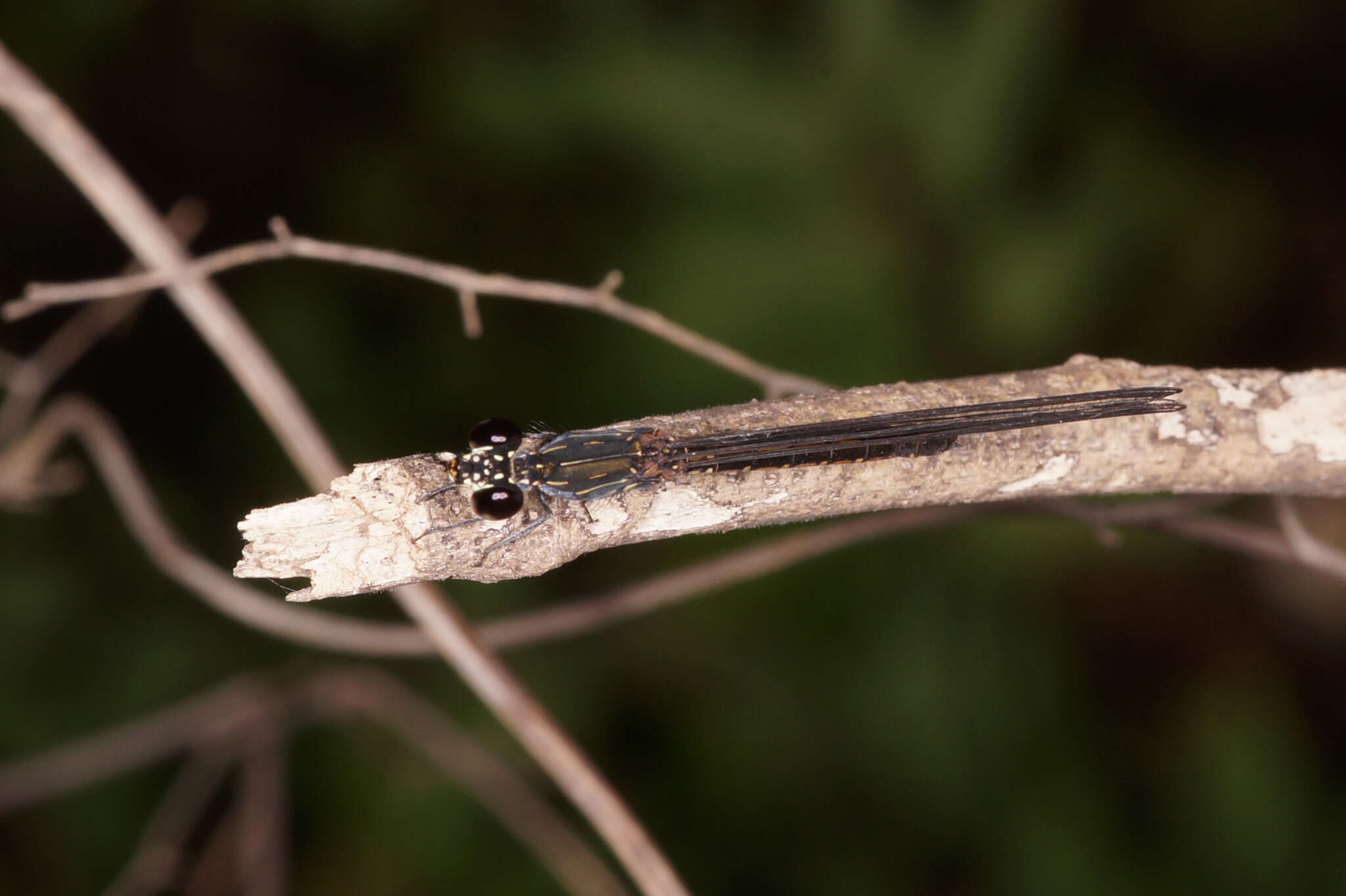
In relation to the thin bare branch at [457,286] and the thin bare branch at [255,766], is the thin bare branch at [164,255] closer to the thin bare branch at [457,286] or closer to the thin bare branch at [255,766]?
the thin bare branch at [457,286]

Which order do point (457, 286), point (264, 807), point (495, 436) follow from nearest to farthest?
point (495, 436), point (457, 286), point (264, 807)

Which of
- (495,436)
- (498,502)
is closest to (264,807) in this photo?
(495,436)

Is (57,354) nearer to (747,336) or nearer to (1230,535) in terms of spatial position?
(747,336)

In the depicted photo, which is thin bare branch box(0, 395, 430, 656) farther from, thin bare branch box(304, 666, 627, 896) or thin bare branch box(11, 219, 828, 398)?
thin bare branch box(11, 219, 828, 398)

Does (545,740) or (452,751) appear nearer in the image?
(545,740)

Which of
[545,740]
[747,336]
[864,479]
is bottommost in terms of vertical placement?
[545,740]

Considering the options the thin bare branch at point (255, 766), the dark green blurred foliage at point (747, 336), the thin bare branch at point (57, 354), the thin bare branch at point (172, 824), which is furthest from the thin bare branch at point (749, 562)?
the thin bare branch at point (57, 354)
